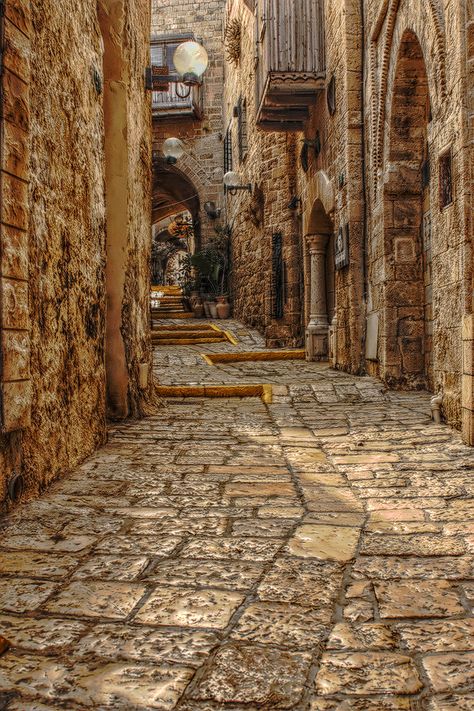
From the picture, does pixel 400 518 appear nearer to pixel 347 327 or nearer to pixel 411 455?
pixel 411 455

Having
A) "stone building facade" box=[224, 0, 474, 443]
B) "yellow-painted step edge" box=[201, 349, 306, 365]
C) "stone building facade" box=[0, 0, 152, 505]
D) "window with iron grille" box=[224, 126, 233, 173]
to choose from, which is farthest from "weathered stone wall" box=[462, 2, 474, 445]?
"window with iron grille" box=[224, 126, 233, 173]

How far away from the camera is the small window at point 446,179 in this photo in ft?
15.5

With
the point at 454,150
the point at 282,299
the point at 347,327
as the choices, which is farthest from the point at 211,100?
the point at 454,150

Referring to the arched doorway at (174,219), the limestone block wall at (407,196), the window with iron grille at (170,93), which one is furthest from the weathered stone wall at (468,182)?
the window with iron grille at (170,93)

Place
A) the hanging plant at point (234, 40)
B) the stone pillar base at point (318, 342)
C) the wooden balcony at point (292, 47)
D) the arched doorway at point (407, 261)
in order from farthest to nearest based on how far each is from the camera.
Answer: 1. the hanging plant at point (234, 40)
2. the stone pillar base at point (318, 342)
3. the wooden balcony at point (292, 47)
4. the arched doorway at point (407, 261)

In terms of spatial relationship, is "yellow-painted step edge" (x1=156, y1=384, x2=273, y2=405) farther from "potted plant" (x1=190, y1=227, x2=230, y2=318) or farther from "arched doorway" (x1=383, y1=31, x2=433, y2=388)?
"potted plant" (x1=190, y1=227, x2=230, y2=318)

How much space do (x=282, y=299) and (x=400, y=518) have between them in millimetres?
9776

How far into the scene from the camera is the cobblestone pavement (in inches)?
58.1

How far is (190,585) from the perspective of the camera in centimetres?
206

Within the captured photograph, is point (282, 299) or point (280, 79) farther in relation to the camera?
point (282, 299)

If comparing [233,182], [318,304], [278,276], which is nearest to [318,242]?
[318,304]

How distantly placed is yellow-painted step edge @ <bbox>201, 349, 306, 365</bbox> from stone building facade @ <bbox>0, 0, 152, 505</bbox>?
4.21 metres

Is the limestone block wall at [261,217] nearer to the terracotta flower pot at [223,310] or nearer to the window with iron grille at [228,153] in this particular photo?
the terracotta flower pot at [223,310]

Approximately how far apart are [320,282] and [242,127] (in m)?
6.46
